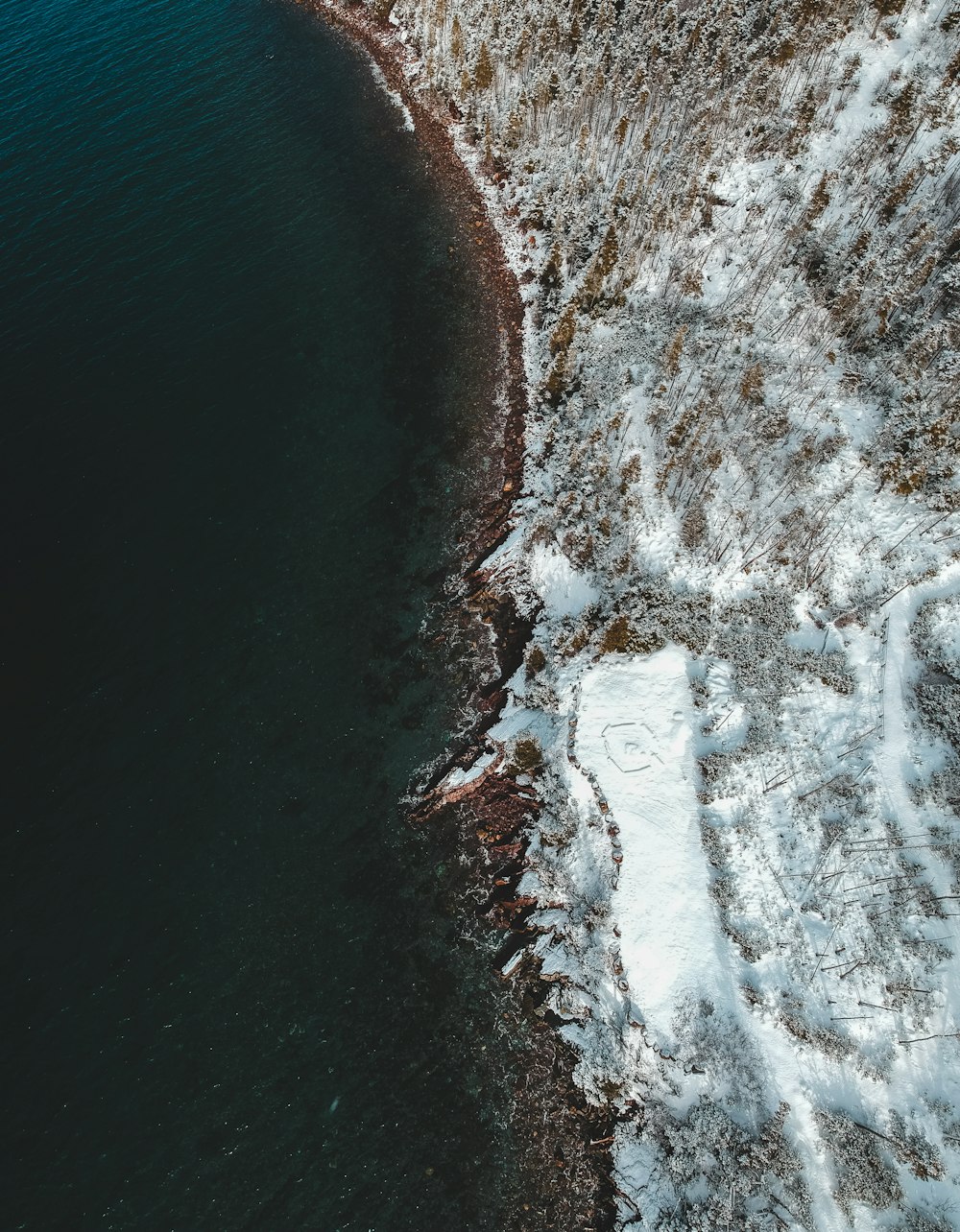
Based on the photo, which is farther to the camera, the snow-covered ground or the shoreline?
the shoreline

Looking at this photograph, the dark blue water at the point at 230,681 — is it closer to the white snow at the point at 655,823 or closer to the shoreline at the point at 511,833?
the shoreline at the point at 511,833

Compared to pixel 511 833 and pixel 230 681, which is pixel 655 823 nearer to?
pixel 511 833

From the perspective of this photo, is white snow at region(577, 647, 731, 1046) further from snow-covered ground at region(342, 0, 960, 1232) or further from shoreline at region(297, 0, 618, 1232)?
shoreline at region(297, 0, 618, 1232)

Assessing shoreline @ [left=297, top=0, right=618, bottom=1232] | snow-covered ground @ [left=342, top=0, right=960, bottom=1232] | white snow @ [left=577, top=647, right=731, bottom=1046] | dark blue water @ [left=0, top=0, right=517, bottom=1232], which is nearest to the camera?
snow-covered ground @ [left=342, top=0, right=960, bottom=1232]

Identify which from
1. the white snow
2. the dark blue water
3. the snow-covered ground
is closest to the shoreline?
the snow-covered ground

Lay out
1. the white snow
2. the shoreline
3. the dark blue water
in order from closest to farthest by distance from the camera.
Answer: the shoreline, the dark blue water, the white snow

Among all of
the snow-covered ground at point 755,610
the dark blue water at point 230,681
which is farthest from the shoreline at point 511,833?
the dark blue water at point 230,681
